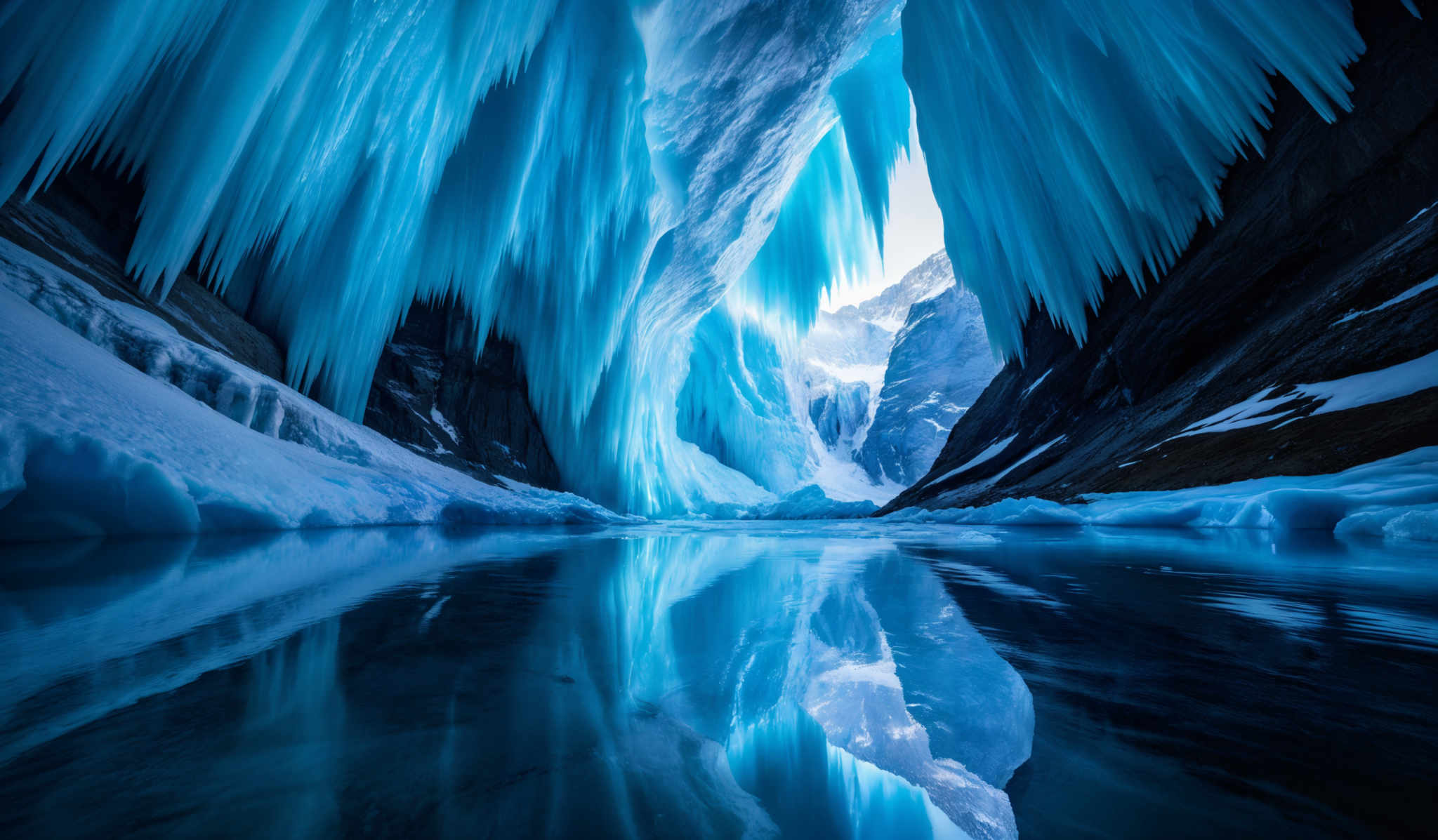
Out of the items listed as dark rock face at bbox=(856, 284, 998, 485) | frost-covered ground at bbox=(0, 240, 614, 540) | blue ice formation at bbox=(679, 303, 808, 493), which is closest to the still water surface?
frost-covered ground at bbox=(0, 240, 614, 540)

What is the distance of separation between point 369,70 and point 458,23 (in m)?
1.29

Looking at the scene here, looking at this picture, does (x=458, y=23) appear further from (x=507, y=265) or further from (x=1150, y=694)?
(x=1150, y=694)

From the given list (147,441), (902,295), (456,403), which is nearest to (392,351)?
(456,403)

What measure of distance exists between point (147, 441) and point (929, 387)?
46893 mm

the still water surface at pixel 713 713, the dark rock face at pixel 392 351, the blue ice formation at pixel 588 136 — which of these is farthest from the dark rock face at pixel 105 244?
the still water surface at pixel 713 713

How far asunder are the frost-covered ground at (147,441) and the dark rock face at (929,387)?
40.9 metres

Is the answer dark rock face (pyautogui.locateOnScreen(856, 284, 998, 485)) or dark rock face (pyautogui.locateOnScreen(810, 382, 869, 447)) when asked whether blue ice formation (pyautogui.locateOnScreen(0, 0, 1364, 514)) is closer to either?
dark rock face (pyautogui.locateOnScreen(856, 284, 998, 485))

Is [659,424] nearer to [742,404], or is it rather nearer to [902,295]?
[742,404]

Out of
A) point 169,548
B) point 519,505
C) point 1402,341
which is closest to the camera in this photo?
point 169,548

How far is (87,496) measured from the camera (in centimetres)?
322

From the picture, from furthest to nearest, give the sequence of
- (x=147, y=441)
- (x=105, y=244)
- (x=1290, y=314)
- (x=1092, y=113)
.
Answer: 1. (x=1092, y=113)
2. (x=1290, y=314)
3. (x=105, y=244)
4. (x=147, y=441)

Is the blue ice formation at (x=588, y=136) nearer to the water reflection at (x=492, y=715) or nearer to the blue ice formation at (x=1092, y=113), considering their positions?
the blue ice formation at (x=1092, y=113)

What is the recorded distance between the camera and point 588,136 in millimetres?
10008

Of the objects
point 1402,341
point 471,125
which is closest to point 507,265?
point 471,125
